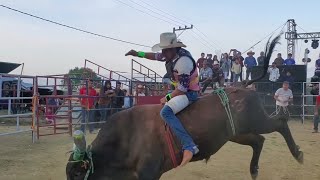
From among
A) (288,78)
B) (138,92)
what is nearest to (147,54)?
(138,92)

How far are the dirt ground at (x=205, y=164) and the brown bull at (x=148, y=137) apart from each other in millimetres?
1761

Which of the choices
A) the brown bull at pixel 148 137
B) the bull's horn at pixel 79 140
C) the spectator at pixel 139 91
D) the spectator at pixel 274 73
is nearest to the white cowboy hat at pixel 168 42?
the brown bull at pixel 148 137

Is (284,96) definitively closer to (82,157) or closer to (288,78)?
(288,78)

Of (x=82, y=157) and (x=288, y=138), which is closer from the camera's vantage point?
(x=82, y=157)

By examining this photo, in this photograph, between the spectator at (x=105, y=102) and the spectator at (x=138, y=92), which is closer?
the spectator at (x=105, y=102)

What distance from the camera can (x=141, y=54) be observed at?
5.37 metres

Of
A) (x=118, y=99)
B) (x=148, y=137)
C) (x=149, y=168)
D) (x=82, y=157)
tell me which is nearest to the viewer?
(x=82, y=157)

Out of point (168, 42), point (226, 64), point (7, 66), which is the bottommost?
point (168, 42)

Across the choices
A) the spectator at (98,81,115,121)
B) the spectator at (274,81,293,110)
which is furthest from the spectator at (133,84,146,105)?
the spectator at (274,81,293,110)

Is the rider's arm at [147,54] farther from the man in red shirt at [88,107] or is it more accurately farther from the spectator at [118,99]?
the spectator at [118,99]

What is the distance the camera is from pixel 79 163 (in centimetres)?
455

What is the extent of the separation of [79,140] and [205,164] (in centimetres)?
389

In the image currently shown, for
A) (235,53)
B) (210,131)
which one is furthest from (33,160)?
(235,53)

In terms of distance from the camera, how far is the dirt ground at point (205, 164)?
6.98 meters
